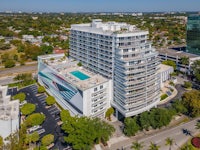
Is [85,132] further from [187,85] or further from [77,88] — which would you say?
[187,85]

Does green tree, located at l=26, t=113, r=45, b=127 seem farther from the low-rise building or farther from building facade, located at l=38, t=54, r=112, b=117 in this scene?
the low-rise building

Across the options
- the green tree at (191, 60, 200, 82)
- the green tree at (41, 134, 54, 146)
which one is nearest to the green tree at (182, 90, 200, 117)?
the green tree at (191, 60, 200, 82)

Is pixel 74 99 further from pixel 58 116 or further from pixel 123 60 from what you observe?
pixel 123 60

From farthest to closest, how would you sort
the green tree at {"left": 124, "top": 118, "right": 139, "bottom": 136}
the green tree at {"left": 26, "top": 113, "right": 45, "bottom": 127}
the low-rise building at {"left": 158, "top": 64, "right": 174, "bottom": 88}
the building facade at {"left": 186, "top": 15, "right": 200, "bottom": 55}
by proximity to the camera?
the building facade at {"left": 186, "top": 15, "right": 200, "bottom": 55} < the low-rise building at {"left": 158, "top": 64, "right": 174, "bottom": 88} < the green tree at {"left": 26, "top": 113, "right": 45, "bottom": 127} < the green tree at {"left": 124, "top": 118, "right": 139, "bottom": 136}

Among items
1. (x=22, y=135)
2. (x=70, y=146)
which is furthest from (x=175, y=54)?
(x=22, y=135)

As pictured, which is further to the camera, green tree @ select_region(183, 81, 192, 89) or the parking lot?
green tree @ select_region(183, 81, 192, 89)

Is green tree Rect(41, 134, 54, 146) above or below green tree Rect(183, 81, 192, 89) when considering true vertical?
below

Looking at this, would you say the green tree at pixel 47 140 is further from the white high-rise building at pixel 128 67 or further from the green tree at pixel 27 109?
the white high-rise building at pixel 128 67

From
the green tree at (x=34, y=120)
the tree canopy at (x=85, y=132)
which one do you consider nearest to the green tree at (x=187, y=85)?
the tree canopy at (x=85, y=132)
